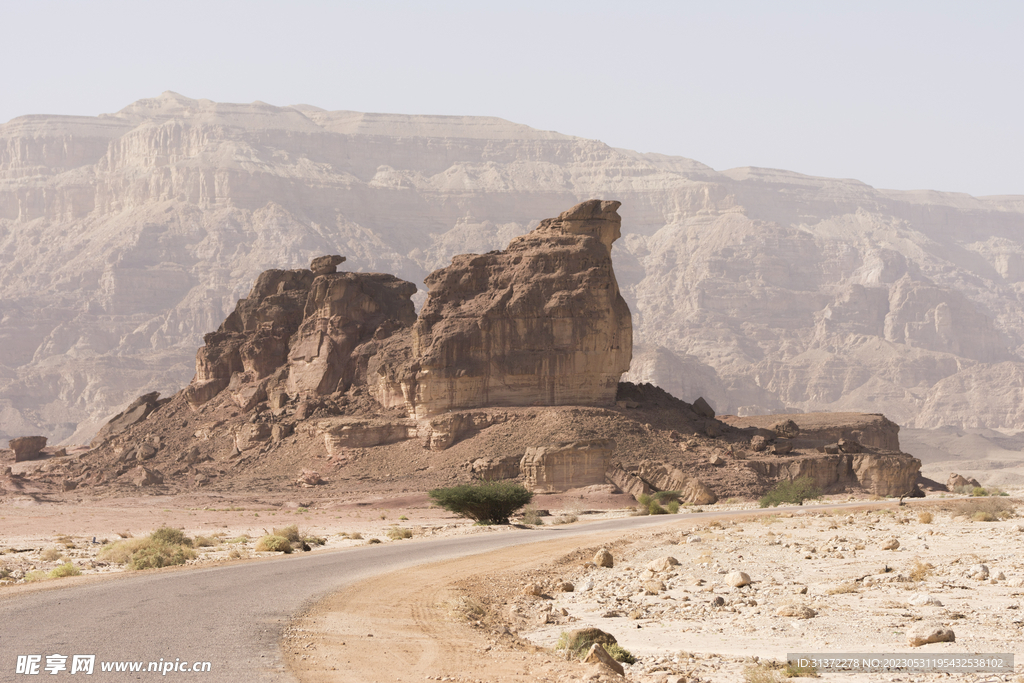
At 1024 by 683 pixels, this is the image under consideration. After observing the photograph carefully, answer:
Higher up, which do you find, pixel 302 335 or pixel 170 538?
pixel 302 335

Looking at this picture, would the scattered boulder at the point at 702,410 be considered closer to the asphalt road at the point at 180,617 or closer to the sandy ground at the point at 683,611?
the sandy ground at the point at 683,611

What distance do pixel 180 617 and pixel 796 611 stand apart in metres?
8.17

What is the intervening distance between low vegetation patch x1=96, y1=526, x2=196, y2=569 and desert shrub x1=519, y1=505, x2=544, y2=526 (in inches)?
693

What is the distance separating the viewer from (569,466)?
59281 mm

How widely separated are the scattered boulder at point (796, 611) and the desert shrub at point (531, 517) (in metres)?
30.5

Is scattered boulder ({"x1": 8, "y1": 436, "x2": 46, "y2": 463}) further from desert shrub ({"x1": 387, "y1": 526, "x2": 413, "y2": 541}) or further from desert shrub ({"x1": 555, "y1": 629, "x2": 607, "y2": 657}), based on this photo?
desert shrub ({"x1": 555, "y1": 629, "x2": 607, "y2": 657})

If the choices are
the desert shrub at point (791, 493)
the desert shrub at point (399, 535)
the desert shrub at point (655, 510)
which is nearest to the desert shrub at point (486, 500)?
the desert shrub at point (655, 510)

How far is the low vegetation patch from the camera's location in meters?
24.7

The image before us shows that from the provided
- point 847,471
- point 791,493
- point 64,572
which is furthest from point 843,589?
point 847,471

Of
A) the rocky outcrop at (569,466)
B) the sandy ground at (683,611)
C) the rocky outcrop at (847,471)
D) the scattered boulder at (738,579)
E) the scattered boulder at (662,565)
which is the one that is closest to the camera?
the sandy ground at (683,611)

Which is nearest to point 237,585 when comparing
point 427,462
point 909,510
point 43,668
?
point 43,668

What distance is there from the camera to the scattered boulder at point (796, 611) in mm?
14758

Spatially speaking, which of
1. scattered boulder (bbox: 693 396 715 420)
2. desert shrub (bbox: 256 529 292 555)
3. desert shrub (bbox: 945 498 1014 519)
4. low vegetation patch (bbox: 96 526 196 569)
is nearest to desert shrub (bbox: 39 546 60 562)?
low vegetation patch (bbox: 96 526 196 569)

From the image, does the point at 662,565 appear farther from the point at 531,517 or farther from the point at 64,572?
the point at 531,517
